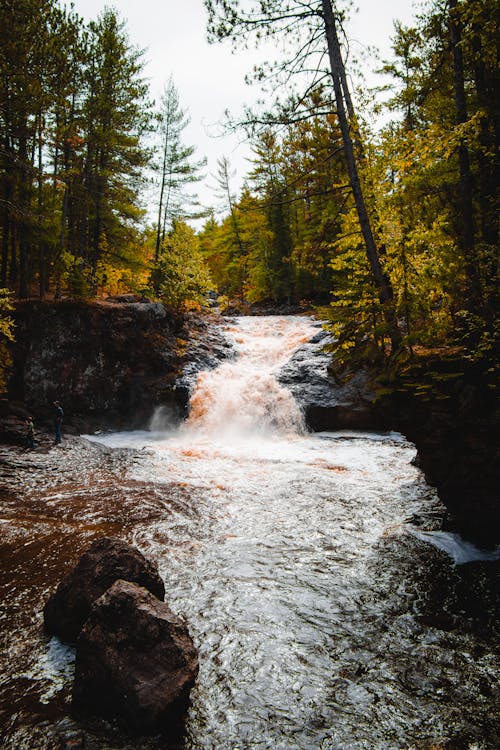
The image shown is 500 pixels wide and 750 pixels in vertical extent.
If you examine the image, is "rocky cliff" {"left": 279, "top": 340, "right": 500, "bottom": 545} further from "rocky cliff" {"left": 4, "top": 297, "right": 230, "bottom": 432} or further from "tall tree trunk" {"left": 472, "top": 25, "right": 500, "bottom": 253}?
"rocky cliff" {"left": 4, "top": 297, "right": 230, "bottom": 432}

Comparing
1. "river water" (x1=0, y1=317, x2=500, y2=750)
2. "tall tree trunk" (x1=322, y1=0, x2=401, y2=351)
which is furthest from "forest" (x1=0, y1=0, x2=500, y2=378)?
"river water" (x1=0, y1=317, x2=500, y2=750)

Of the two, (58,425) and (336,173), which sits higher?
(336,173)

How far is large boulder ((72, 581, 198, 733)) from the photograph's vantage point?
3.42 meters

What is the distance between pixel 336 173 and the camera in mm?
9023

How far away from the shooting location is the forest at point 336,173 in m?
7.08

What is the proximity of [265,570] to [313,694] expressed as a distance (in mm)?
Answer: 2288

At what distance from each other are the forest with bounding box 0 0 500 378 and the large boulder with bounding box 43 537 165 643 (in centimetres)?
465

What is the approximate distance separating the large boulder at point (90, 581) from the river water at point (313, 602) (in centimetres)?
28

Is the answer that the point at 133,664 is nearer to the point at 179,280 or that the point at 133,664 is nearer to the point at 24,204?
the point at 24,204

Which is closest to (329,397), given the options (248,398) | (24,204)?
(248,398)

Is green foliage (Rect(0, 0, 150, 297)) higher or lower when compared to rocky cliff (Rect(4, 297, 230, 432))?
Answer: higher

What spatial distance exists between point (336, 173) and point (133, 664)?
964cm

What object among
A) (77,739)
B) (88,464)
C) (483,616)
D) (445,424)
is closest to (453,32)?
(445,424)

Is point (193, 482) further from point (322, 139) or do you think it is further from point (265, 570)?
point (322, 139)
